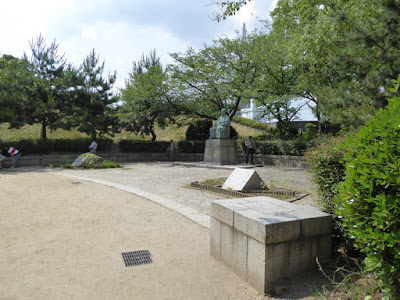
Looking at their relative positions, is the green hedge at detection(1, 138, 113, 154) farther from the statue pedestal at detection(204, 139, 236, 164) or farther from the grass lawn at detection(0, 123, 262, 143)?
the statue pedestal at detection(204, 139, 236, 164)

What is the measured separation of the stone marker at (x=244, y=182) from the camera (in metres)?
7.09

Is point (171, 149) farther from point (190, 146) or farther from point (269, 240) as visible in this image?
point (269, 240)

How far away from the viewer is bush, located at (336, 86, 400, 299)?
187cm

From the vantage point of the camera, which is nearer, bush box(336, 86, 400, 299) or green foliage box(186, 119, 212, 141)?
bush box(336, 86, 400, 299)

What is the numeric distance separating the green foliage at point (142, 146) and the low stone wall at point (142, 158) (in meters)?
0.50

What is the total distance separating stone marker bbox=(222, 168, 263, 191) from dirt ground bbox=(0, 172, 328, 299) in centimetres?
224

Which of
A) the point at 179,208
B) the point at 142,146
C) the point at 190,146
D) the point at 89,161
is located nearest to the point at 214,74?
the point at 190,146

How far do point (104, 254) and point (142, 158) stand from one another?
17083 millimetres

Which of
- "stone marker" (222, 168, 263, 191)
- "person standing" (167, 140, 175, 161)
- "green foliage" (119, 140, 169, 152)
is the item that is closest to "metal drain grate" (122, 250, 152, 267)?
"stone marker" (222, 168, 263, 191)

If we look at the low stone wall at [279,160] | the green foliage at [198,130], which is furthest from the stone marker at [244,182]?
the green foliage at [198,130]

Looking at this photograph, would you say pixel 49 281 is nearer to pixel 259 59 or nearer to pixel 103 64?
pixel 259 59

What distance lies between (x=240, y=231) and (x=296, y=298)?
770mm

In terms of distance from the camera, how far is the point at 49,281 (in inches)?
112

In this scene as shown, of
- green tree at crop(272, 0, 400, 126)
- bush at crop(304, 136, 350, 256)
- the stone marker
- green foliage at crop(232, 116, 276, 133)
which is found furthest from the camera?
green foliage at crop(232, 116, 276, 133)
